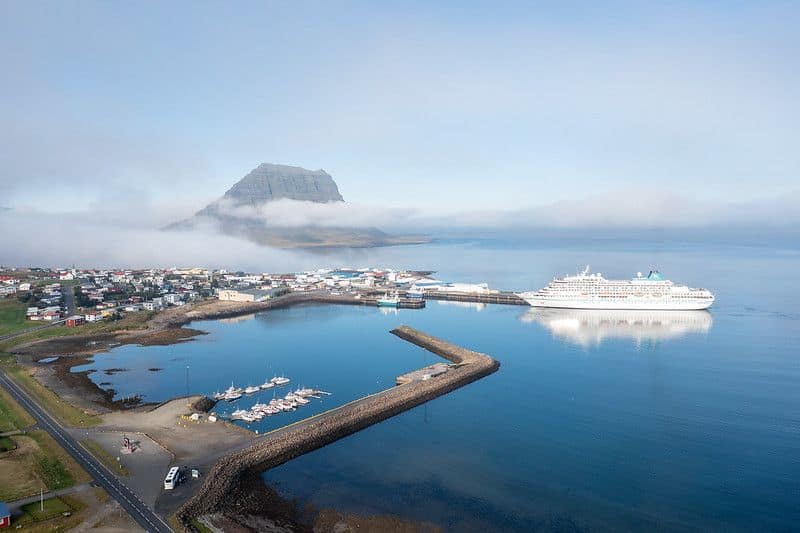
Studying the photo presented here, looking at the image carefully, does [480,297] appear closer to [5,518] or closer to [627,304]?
[627,304]

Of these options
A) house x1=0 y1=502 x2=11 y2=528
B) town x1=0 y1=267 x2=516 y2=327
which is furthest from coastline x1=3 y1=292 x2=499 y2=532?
house x1=0 y1=502 x2=11 y2=528

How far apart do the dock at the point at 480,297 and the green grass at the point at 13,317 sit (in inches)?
1249

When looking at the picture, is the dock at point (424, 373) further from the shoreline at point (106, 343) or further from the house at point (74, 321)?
the house at point (74, 321)

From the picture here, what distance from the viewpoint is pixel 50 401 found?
18609mm

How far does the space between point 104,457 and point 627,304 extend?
37048mm

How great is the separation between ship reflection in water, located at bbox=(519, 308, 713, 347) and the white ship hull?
433 millimetres

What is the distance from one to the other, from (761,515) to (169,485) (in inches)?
552

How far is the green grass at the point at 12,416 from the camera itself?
1606 cm

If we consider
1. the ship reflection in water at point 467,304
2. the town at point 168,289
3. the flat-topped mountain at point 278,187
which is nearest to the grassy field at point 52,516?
the town at point 168,289

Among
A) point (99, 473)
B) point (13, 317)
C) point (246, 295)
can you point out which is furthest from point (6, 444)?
point (246, 295)

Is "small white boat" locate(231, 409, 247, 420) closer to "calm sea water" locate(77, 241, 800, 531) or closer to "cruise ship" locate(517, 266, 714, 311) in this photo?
"calm sea water" locate(77, 241, 800, 531)

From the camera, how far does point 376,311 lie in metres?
43.1

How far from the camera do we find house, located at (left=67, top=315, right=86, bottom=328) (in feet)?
111

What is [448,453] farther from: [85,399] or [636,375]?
[85,399]
